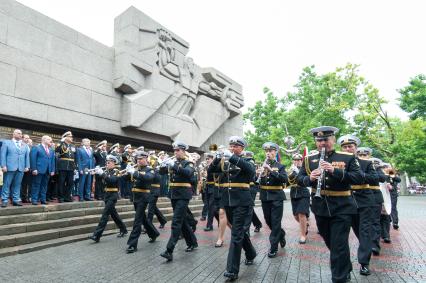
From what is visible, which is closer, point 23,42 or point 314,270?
point 314,270

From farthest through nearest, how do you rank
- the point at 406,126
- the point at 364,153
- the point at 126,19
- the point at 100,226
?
the point at 406,126, the point at 126,19, the point at 100,226, the point at 364,153

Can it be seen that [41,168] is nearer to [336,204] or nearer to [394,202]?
[336,204]

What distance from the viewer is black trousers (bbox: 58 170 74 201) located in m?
9.93

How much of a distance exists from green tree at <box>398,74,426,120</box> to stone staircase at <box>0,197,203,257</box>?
38153 mm

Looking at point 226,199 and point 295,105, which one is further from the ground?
point 295,105

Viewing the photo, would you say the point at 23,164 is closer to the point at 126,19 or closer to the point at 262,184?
the point at 262,184

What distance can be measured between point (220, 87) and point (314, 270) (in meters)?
18.8

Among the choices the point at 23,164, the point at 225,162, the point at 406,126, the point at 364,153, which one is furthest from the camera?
the point at 406,126

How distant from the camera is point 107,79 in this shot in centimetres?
1452

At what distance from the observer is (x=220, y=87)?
76.9 ft

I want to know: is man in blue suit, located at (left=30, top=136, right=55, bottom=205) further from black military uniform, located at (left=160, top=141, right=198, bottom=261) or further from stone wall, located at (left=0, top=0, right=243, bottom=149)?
black military uniform, located at (left=160, top=141, right=198, bottom=261)

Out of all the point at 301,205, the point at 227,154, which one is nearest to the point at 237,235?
the point at 227,154

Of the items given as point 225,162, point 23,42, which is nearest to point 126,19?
point 23,42

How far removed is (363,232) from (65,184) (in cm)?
835
